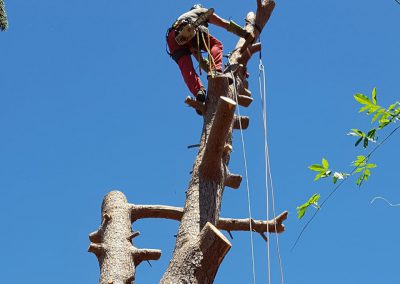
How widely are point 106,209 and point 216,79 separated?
1244 mm

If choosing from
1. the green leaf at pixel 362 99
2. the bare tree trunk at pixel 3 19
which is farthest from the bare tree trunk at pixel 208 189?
the bare tree trunk at pixel 3 19

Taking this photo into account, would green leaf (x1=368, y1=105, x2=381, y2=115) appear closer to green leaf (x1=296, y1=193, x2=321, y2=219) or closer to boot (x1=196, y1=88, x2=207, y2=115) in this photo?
green leaf (x1=296, y1=193, x2=321, y2=219)

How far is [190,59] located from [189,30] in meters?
0.23

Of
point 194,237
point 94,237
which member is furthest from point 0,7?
point 194,237

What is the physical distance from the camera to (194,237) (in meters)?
3.53

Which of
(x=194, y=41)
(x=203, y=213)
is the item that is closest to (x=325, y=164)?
(x=203, y=213)

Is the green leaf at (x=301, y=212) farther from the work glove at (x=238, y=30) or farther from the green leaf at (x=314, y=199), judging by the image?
the work glove at (x=238, y=30)

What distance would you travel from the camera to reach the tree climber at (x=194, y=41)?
496 centimetres

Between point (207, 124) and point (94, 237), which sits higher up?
point (207, 124)

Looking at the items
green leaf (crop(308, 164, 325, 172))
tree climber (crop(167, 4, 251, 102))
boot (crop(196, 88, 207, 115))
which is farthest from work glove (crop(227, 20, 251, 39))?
green leaf (crop(308, 164, 325, 172))

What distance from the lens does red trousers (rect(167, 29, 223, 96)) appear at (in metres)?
4.82

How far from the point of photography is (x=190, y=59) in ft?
16.7

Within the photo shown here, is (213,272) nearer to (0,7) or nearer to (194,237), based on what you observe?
(194,237)

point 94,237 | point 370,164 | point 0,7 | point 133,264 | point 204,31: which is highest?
point 0,7
